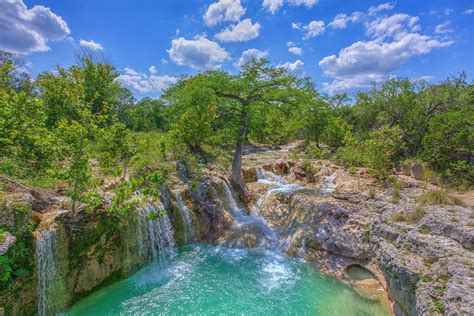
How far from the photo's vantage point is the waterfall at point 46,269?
579cm

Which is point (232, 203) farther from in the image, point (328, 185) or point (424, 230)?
point (424, 230)

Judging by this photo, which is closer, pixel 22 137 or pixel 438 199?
pixel 22 137

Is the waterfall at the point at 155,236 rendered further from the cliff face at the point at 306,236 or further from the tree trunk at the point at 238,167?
the tree trunk at the point at 238,167

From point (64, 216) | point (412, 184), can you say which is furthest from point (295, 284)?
point (412, 184)

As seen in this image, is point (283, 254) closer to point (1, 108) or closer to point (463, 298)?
point (463, 298)

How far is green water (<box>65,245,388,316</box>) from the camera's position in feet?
21.8

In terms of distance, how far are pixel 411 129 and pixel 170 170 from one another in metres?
18.5

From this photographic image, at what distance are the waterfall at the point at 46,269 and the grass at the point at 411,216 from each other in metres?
10.4

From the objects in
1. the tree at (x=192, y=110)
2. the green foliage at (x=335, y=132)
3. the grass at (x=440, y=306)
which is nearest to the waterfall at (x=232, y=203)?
the tree at (x=192, y=110)

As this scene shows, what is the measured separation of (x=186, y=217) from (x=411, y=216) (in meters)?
8.50

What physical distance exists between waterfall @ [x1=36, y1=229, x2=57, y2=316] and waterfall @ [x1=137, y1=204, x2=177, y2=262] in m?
2.56

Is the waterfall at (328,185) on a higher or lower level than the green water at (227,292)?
higher

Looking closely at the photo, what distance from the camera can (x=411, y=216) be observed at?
7.79m

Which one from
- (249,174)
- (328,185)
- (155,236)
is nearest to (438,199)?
(328,185)
